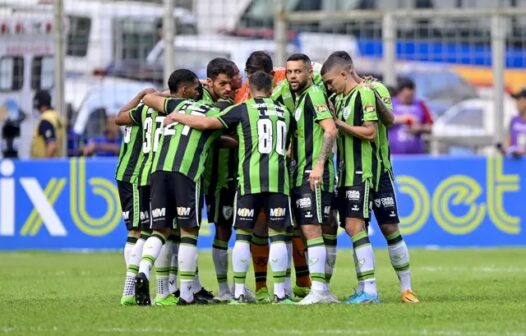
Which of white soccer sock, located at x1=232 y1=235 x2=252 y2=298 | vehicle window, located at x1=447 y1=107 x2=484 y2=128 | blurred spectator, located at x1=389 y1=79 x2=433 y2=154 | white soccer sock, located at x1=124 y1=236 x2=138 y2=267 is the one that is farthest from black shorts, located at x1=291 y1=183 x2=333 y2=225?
vehicle window, located at x1=447 y1=107 x2=484 y2=128

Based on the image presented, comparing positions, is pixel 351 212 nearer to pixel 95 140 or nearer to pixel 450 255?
pixel 450 255

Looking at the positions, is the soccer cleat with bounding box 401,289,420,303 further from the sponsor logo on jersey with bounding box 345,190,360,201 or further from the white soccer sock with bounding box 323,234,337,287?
the sponsor logo on jersey with bounding box 345,190,360,201

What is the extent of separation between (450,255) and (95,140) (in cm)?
611

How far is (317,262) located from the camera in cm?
1315

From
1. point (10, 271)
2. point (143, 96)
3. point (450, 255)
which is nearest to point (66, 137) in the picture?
point (10, 271)

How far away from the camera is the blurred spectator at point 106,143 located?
2361 cm

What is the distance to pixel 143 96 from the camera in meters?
14.0

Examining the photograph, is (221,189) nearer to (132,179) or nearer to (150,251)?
(132,179)

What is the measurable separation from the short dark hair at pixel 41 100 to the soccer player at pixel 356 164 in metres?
10.6

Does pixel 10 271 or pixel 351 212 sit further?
pixel 10 271

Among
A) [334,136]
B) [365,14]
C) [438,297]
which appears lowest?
[438,297]

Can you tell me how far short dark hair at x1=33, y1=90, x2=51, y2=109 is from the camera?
2331 centimetres

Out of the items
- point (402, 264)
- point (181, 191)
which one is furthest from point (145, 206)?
point (402, 264)

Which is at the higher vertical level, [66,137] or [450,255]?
[66,137]
